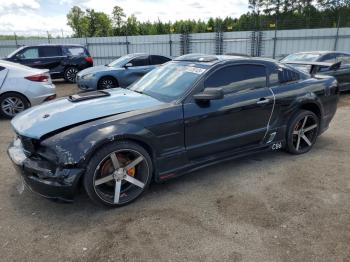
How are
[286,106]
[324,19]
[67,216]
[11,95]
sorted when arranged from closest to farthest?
1. [67,216]
2. [286,106]
3. [11,95]
4. [324,19]

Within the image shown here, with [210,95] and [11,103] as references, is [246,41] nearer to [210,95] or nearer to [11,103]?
[11,103]

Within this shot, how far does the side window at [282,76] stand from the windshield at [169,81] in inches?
44.4

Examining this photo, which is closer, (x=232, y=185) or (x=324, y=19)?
(x=232, y=185)

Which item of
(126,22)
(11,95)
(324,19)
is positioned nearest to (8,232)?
(11,95)

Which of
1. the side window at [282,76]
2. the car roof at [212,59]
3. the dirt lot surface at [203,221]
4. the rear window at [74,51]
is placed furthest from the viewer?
the rear window at [74,51]

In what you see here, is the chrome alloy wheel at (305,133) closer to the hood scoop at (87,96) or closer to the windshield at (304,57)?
the hood scoop at (87,96)

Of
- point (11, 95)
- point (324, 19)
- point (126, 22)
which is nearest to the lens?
point (11, 95)

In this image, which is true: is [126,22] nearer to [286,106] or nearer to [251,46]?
[251,46]

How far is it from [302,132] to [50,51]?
461 inches

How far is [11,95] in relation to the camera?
695 centimetres

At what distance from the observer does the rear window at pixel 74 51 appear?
1329 centimetres

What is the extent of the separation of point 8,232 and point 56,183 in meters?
0.66

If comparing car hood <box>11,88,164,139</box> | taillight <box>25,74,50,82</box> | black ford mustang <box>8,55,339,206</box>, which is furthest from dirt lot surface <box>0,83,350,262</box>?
taillight <box>25,74,50,82</box>

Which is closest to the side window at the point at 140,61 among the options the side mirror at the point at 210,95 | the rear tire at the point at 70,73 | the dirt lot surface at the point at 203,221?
the rear tire at the point at 70,73
